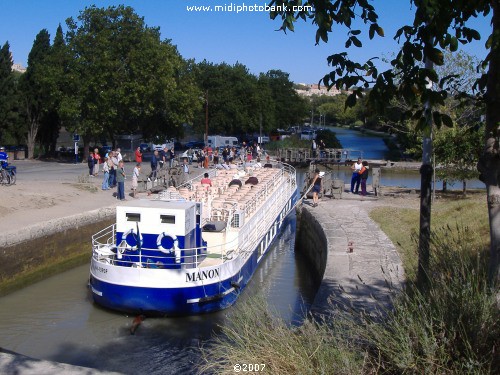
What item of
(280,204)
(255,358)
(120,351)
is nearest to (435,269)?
(255,358)

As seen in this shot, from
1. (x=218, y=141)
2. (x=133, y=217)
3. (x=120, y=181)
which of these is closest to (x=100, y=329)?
(x=133, y=217)

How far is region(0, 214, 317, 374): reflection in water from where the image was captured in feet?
36.2

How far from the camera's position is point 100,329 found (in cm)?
1260

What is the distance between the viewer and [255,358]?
5348mm

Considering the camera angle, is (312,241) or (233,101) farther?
(233,101)

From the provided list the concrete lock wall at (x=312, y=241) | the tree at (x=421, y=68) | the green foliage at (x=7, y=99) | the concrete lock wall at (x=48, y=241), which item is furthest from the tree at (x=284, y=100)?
the tree at (x=421, y=68)

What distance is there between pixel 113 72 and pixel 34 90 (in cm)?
708

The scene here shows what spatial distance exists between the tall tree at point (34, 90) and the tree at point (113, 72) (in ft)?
8.90

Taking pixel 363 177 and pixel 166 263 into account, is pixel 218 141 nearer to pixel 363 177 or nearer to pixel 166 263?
pixel 363 177

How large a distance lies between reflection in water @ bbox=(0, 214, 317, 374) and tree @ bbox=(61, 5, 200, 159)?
24.1 m

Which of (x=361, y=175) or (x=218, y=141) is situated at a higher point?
(x=218, y=141)

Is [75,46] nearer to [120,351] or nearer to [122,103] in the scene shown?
[122,103]

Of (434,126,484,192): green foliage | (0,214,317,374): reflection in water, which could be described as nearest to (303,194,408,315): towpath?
(0,214,317,374): reflection in water

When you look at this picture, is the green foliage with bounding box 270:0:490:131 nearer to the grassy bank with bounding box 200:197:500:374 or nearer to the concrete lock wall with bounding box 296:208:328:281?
the grassy bank with bounding box 200:197:500:374
